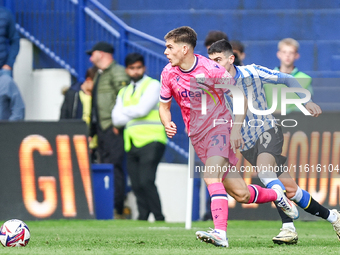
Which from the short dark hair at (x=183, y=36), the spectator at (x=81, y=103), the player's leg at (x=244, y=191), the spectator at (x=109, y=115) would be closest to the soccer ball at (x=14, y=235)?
the player's leg at (x=244, y=191)

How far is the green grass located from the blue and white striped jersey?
94 centimetres

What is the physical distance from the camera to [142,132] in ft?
30.8

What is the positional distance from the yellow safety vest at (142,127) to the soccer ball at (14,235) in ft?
13.2

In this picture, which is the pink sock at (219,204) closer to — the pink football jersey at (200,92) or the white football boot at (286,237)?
the pink football jersey at (200,92)

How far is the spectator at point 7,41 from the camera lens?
33.4 feet

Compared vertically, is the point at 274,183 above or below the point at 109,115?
below

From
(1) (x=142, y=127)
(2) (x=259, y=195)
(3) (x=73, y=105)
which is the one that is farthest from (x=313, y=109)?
(3) (x=73, y=105)

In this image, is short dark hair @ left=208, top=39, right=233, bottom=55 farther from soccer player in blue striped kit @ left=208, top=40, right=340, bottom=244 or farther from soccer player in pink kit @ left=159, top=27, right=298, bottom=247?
soccer player in pink kit @ left=159, top=27, right=298, bottom=247

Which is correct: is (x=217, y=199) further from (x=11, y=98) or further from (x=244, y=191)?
(x=11, y=98)

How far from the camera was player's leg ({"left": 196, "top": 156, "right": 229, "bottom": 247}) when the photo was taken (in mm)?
5305

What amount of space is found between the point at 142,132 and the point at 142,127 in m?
0.07

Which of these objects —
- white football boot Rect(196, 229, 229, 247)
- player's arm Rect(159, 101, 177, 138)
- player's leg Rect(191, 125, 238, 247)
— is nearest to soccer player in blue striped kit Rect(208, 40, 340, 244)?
player's leg Rect(191, 125, 238, 247)

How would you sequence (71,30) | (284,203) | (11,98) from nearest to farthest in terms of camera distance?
(284,203)
(11,98)
(71,30)

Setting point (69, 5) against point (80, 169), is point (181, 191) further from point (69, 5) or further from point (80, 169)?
point (69, 5)
